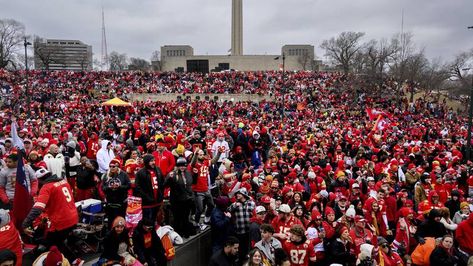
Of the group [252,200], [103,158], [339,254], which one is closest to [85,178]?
[103,158]

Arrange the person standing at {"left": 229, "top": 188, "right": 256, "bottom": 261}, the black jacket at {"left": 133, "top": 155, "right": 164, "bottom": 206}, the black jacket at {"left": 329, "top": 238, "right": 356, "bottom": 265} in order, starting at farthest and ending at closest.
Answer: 1. the person standing at {"left": 229, "top": 188, "right": 256, "bottom": 261}
2. the black jacket at {"left": 133, "top": 155, "right": 164, "bottom": 206}
3. the black jacket at {"left": 329, "top": 238, "right": 356, "bottom": 265}

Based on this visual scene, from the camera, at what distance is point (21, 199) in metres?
5.05

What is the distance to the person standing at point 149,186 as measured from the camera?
20.8 feet

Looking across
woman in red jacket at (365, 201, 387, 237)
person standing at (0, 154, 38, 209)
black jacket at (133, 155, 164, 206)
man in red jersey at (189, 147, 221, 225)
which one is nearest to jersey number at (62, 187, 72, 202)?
person standing at (0, 154, 38, 209)

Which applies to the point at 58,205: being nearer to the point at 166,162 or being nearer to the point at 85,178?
the point at 85,178

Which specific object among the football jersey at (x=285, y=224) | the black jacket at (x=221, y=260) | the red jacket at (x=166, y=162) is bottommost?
the black jacket at (x=221, y=260)

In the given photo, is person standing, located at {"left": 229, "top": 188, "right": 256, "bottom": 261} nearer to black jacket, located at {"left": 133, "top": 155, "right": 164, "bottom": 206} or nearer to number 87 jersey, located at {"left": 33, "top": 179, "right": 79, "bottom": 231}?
black jacket, located at {"left": 133, "top": 155, "right": 164, "bottom": 206}

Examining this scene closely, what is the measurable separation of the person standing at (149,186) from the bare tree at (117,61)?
298ft

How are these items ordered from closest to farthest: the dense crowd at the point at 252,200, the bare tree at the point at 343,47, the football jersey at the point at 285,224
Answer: the dense crowd at the point at 252,200 < the football jersey at the point at 285,224 < the bare tree at the point at 343,47

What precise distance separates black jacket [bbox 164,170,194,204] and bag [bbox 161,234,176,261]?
105 cm

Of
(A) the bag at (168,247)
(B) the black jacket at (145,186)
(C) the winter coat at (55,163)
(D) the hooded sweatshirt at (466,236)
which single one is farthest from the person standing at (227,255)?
(C) the winter coat at (55,163)

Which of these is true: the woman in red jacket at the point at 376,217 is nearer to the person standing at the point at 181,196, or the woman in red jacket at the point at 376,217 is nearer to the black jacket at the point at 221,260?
the black jacket at the point at 221,260

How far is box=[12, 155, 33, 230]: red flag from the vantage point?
5.00 m

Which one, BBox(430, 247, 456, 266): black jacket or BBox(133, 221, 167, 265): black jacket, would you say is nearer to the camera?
BBox(133, 221, 167, 265): black jacket
